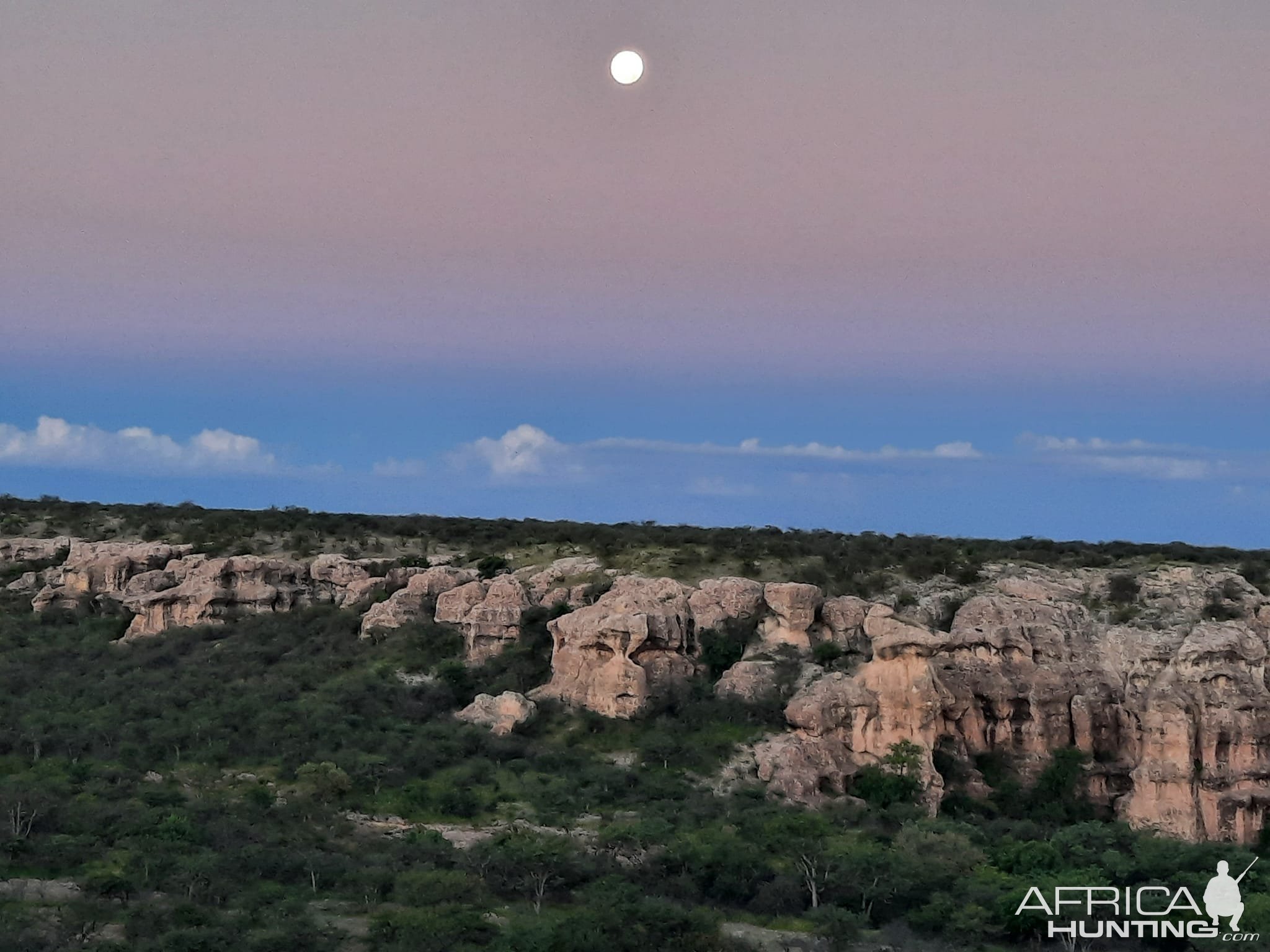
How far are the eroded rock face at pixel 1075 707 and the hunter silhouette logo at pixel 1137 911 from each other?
268 inches

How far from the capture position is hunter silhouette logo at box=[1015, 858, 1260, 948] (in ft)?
103

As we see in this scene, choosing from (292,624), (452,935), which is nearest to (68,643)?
(292,624)

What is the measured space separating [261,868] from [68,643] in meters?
25.4

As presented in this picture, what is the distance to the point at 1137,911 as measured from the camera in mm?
32031

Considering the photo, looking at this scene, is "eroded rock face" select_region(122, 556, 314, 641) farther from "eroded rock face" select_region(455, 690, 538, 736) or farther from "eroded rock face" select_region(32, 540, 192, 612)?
"eroded rock face" select_region(455, 690, 538, 736)

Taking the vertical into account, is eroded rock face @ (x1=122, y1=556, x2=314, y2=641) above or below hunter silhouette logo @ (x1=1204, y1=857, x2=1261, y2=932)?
above

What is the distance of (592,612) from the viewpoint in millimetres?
45250

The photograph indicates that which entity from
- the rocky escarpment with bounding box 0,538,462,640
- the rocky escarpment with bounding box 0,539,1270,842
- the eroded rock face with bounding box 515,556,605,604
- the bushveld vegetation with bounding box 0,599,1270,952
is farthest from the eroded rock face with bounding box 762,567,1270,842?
the rocky escarpment with bounding box 0,538,462,640

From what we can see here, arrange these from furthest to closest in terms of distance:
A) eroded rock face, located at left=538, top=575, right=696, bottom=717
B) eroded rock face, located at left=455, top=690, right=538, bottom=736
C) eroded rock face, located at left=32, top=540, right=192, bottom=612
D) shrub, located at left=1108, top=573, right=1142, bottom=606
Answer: eroded rock face, located at left=32, top=540, right=192, bottom=612 → shrub, located at left=1108, top=573, right=1142, bottom=606 → eroded rock face, located at left=538, top=575, right=696, bottom=717 → eroded rock face, located at left=455, top=690, right=538, bottom=736

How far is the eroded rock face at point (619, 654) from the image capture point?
4397cm

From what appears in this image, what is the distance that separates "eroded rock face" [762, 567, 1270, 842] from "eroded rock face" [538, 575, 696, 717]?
200 inches

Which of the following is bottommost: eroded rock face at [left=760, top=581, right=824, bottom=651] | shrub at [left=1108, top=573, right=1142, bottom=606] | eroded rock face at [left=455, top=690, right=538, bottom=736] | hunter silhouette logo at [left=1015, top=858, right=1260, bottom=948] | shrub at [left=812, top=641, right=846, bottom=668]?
hunter silhouette logo at [left=1015, top=858, right=1260, bottom=948]

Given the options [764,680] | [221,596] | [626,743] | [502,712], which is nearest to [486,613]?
[502,712]

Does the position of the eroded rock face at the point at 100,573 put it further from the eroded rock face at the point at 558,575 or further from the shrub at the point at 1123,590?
the shrub at the point at 1123,590
